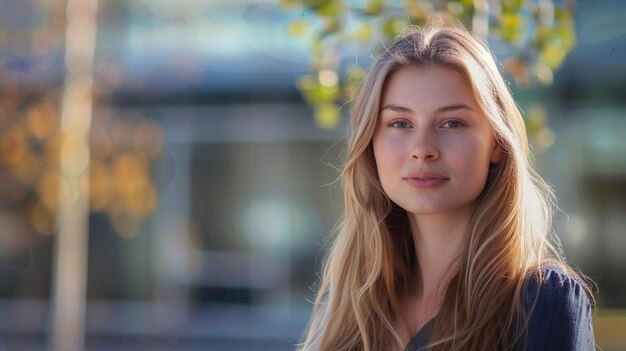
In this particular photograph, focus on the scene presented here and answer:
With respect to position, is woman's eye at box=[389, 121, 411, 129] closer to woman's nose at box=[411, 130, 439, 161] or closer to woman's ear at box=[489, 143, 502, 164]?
woman's nose at box=[411, 130, 439, 161]

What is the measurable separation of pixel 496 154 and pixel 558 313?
0.36m

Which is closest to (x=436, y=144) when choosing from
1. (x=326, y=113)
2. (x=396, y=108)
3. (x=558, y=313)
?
→ (x=396, y=108)

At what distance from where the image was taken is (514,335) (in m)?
1.68

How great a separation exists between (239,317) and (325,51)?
8.31 m

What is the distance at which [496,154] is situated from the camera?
1839 millimetres

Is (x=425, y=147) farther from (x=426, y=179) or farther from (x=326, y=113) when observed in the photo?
(x=326, y=113)

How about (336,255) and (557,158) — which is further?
(557,158)

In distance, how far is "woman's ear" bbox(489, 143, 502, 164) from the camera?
1835 mm

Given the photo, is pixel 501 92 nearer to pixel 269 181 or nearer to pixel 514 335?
pixel 514 335

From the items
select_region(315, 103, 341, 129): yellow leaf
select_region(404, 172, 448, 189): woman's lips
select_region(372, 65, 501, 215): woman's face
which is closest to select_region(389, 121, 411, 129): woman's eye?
select_region(372, 65, 501, 215): woman's face

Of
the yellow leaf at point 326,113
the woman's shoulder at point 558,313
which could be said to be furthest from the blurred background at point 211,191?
the woman's shoulder at point 558,313

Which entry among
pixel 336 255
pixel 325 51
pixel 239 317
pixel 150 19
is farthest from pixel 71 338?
pixel 336 255

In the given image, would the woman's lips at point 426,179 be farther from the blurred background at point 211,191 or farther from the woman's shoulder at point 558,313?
the blurred background at point 211,191

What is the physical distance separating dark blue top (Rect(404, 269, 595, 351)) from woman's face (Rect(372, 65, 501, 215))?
0.23m
